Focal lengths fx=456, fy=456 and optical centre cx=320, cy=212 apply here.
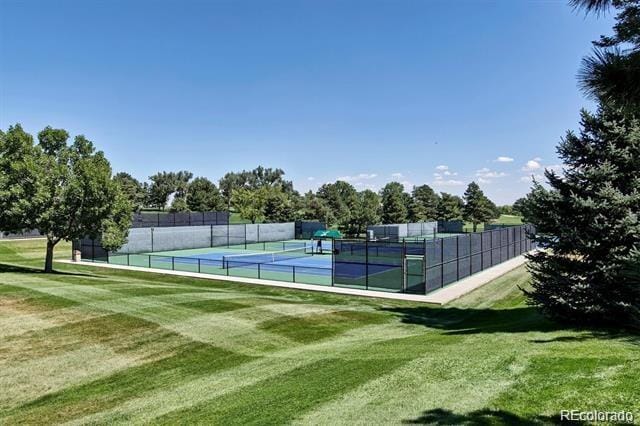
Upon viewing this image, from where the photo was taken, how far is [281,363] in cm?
1037

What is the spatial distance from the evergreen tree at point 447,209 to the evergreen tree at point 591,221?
84422 millimetres

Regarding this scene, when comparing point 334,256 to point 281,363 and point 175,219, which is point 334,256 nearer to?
point 281,363

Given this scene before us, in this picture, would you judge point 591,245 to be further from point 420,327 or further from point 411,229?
point 411,229

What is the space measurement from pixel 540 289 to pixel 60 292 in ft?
56.8

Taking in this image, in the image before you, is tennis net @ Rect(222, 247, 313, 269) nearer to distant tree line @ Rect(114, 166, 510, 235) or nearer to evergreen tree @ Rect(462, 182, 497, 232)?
distant tree line @ Rect(114, 166, 510, 235)

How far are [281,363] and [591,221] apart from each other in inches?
370

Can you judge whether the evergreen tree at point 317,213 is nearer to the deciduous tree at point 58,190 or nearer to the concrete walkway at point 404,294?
the concrete walkway at point 404,294

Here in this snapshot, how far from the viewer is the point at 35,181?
79.4 ft

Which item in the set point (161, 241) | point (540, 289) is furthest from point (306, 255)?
point (540, 289)

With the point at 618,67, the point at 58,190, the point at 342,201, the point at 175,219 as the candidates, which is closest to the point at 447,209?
the point at 342,201

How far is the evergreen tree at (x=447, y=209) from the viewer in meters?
96.2

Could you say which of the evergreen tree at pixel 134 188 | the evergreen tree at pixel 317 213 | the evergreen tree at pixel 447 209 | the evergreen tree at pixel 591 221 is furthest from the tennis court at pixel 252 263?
the evergreen tree at pixel 134 188

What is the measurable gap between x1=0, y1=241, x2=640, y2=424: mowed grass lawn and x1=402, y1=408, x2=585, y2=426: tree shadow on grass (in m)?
0.03

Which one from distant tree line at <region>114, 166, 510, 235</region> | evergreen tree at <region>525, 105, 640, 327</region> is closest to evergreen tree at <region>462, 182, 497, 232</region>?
distant tree line at <region>114, 166, 510, 235</region>
